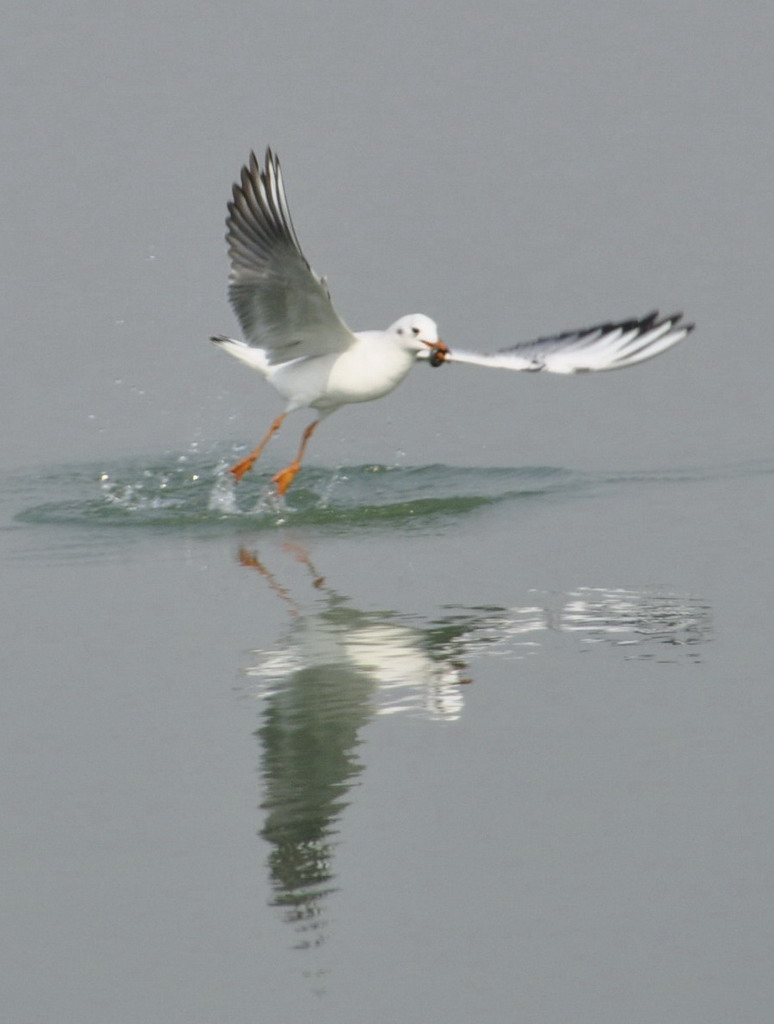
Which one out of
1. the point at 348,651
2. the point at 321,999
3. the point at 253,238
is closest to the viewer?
the point at 321,999

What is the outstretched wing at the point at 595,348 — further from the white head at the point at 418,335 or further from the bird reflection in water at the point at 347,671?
the bird reflection in water at the point at 347,671

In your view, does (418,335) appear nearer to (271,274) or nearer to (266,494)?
(271,274)

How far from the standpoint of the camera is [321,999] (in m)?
6.04

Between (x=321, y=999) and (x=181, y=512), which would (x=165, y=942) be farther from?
(x=181, y=512)

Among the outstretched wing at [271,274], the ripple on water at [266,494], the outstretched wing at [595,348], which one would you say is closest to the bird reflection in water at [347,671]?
the ripple on water at [266,494]

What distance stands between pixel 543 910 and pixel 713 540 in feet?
18.6

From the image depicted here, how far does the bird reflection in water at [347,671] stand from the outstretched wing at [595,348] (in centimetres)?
265

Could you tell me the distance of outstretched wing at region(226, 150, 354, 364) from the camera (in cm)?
1227

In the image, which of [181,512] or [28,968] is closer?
[28,968]

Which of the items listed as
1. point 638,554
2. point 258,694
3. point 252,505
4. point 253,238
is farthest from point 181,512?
point 258,694

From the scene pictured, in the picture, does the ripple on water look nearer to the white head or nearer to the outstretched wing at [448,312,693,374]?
the outstretched wing at [448,312,693,374]

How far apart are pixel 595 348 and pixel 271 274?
2.63m

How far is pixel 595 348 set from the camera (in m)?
14.0

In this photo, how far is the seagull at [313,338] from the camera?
1235 centimetres
